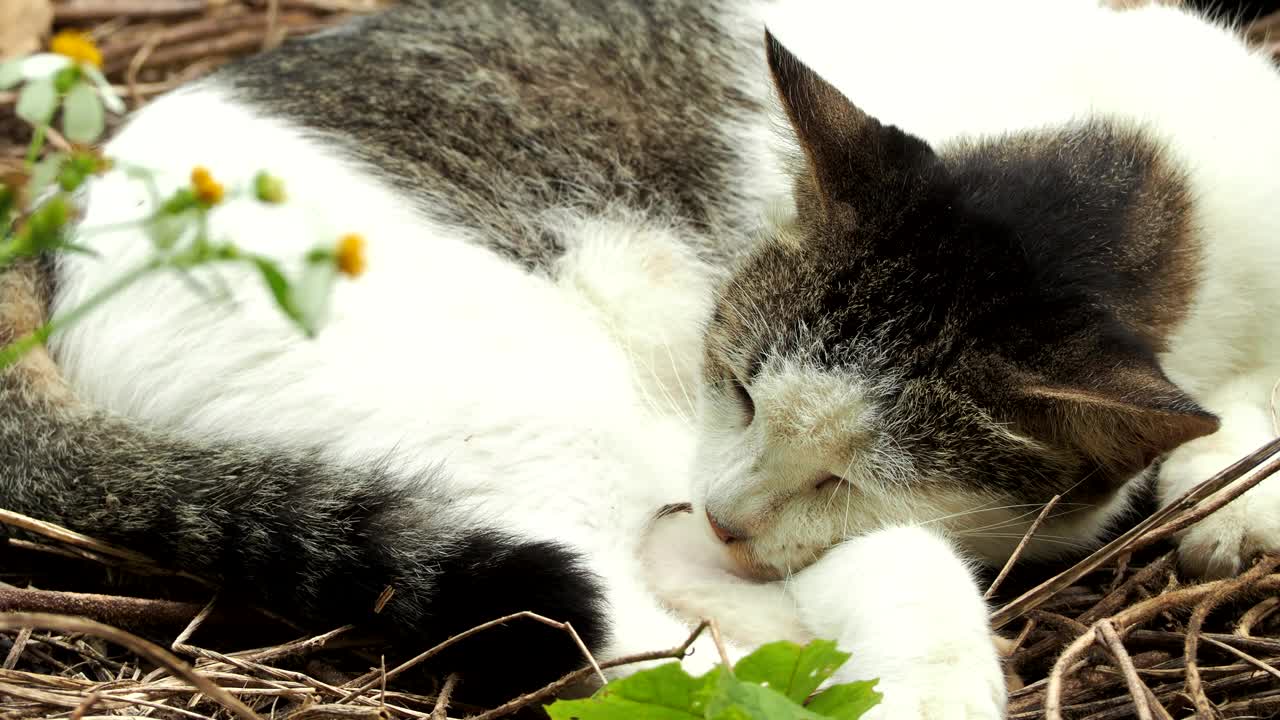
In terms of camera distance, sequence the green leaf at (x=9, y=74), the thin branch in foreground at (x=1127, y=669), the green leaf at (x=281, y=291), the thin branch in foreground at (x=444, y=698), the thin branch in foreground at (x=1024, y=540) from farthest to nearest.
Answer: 1. the thin branch in foreground at (x=1024, y=540)
2. the thin branch in foreground at (x=444, y=698)
3. the thin branch in foreground at (x=1127, y=669)
4. the green leaf at (x=9, y=74)
5. the green leaf at (x=281, y=291)

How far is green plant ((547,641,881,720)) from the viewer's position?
131 cm

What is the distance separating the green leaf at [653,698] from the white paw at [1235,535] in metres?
1.17

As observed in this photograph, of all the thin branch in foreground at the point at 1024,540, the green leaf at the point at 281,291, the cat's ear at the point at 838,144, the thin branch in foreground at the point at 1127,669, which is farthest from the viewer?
the cat's ear at the point at 838,144

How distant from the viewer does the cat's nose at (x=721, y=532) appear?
6.49ft

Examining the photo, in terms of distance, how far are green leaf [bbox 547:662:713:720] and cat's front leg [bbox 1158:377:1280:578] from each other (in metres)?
1.17

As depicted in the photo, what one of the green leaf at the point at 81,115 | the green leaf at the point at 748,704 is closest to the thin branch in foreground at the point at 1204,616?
the green leaf at the point at 748,704

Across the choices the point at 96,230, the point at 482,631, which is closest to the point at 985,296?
the point at 482,631

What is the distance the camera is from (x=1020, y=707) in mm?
1750

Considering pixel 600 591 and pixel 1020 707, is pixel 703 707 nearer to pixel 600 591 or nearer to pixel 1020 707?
pixel 600 591

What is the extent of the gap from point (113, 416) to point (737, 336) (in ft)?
3.90

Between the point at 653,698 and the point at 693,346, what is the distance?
115 cm

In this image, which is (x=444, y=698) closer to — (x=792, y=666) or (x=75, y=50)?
(x=792, y=666)

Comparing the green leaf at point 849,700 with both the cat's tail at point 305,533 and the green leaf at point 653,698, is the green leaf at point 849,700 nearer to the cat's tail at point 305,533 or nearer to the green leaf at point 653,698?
the green leaf at point 653,698

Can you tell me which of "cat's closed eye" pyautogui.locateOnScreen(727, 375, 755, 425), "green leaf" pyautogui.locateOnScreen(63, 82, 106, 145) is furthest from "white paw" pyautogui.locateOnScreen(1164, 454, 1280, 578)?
"green leaf" pyautogui.locateOnScreen(63, 82, 106, 145)
